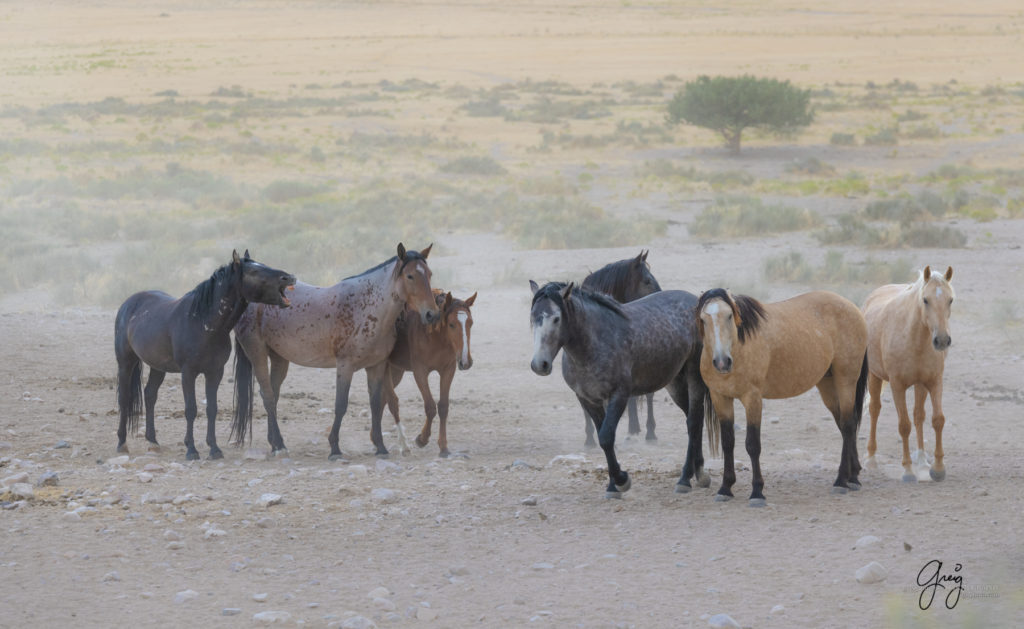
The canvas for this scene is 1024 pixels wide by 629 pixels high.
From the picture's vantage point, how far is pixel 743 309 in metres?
7.46

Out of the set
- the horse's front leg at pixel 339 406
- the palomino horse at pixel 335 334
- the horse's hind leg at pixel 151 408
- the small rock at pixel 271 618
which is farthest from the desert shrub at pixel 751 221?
the small rock at pixel 271 618

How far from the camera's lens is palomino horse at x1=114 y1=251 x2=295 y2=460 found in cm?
927

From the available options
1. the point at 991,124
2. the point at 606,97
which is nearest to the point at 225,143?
the point at 606,97

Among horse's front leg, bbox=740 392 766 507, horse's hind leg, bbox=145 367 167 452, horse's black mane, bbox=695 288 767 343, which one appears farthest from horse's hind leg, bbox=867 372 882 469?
horse's hind leg, bbox=145 367 167 452

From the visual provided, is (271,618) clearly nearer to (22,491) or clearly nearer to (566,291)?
(566,291)

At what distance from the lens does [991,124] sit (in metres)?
45.2

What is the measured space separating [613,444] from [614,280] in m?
2.71

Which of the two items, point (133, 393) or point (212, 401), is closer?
point (212, 401)

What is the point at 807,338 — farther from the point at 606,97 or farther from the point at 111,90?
the point at 111,90

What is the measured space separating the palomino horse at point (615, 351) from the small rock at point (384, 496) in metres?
1.36

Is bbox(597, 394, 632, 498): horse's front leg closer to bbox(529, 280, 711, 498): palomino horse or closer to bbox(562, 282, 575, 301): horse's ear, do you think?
bbox(529, 280, 711, 498): palomino horse
